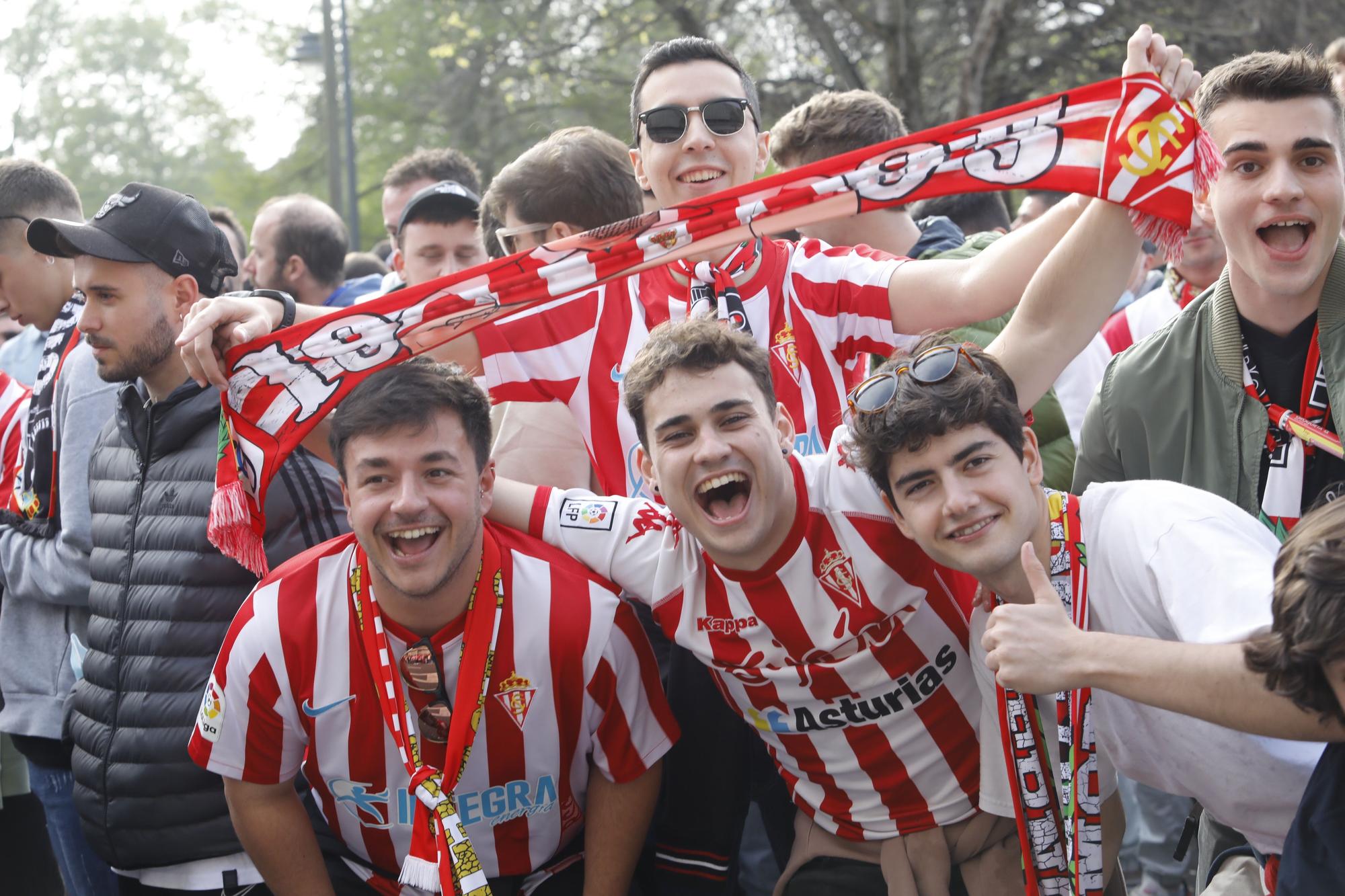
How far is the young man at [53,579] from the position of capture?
12.3 ft

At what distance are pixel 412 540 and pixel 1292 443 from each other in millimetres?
2301

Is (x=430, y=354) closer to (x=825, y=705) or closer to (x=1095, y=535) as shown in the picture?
(x=825, y=705)

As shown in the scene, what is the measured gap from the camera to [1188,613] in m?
2.36

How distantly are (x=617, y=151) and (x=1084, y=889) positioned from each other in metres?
2.68

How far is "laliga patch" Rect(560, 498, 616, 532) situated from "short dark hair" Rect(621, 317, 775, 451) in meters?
0.26

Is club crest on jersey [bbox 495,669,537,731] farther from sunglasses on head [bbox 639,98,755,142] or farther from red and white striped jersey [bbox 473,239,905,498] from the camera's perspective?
sunglasses on head [bbox 639,98,755,142]

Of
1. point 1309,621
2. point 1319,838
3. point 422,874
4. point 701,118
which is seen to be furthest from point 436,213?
point 1319,838

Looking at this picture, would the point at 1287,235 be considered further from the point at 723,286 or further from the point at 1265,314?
the point at 723,286

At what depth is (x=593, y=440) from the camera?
11.3ft

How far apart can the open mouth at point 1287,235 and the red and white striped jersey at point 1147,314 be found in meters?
2.10

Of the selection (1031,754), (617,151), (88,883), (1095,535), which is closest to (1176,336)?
(1095,535)

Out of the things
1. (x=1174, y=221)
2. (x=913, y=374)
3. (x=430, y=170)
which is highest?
(x=430, y=170)

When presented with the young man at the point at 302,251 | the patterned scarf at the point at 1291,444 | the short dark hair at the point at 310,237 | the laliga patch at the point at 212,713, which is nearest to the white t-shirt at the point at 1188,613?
the patterned scarf at the point at 1291,444

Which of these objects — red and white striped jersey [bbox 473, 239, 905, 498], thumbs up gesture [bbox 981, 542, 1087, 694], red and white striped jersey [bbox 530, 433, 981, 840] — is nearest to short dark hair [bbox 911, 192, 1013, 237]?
red and white striped jersey [bbox 473, 239, 905, 498]
